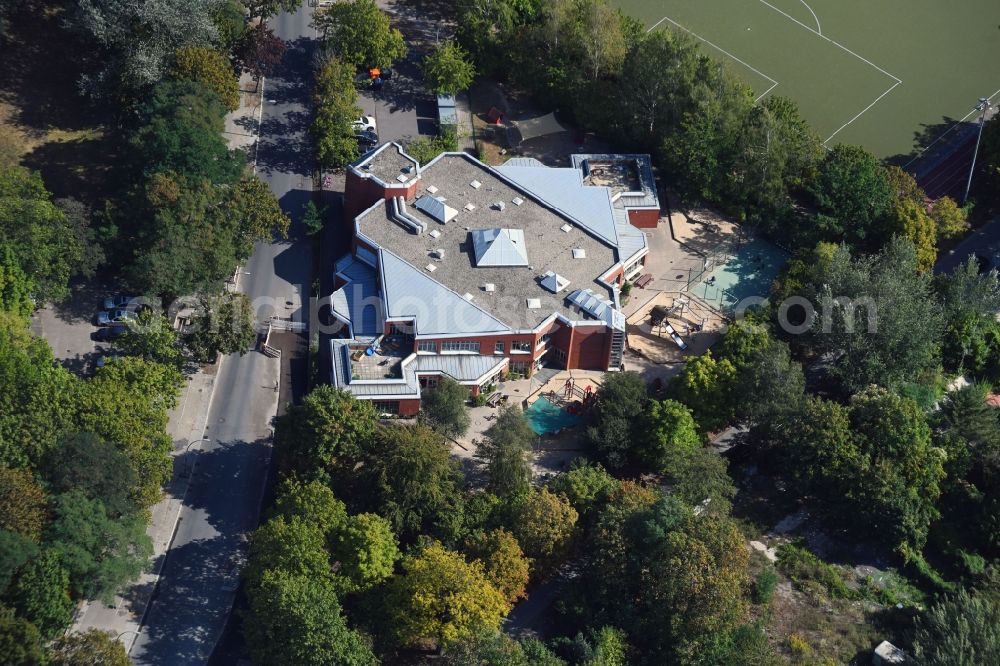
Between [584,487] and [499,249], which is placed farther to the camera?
[499,249]

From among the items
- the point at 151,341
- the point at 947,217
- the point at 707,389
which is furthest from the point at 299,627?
the point at 947,217

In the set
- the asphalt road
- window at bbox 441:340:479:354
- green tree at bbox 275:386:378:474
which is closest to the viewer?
the asphalt road

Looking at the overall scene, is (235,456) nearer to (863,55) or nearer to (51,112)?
(51,112)

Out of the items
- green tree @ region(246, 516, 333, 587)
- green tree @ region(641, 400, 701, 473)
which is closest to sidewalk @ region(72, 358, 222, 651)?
green tree @ region(246, 516, 333, 587)

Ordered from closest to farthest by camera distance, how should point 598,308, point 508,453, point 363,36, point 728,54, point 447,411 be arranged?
1. point 508,453
2. point 447,411
3. point 598,308
4. point 363,36
5. point 728,54

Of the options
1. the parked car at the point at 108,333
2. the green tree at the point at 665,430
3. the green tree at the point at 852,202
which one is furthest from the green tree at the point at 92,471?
the green tree at the point at 852,202

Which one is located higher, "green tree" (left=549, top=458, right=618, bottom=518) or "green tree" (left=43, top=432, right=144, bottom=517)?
"green tree" (left=43, top=432, right=144, bottom=517)

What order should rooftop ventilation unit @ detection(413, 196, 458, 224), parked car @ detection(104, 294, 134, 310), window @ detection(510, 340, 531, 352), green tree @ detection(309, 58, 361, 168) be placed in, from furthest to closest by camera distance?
green tree @ detection(309, 58, 361, 168)
rooftop ventilation unit @ detection(413, 196, 458, 224)
parked car @ detection(104, 294, 134, 310)
window @ detection(510, 340, 531, 352)

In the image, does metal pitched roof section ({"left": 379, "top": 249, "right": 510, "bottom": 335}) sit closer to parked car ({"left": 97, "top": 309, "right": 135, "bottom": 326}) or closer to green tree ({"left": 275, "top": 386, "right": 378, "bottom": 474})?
green tree ({"left": 275, "top": 386, "right": 378, "bottom": 474})
